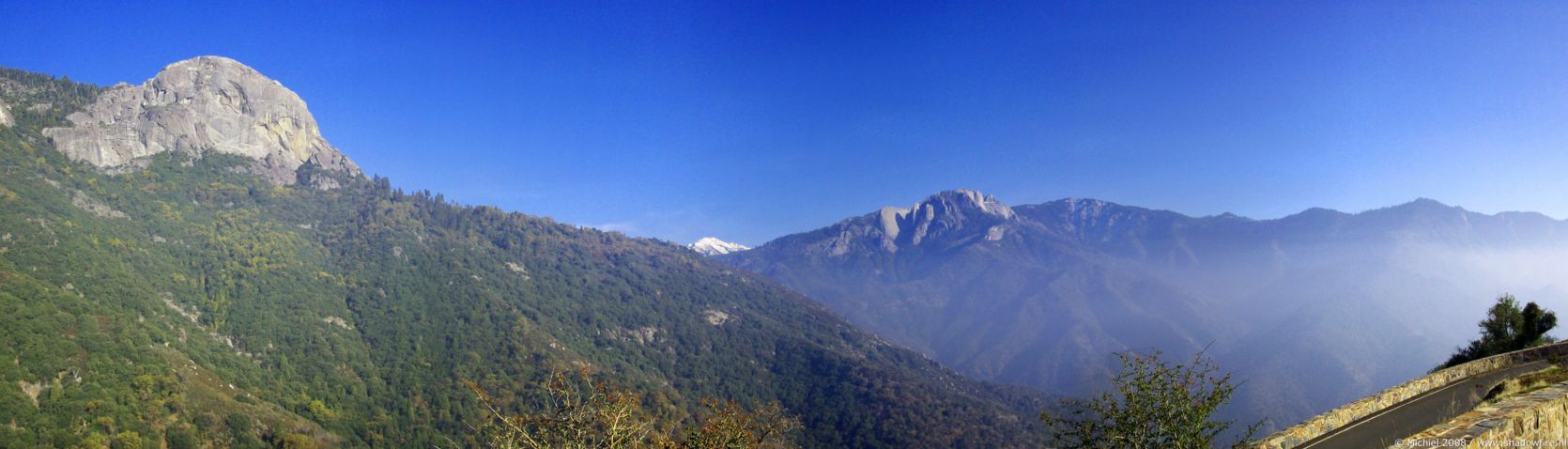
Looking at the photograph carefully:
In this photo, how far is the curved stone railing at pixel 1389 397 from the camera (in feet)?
53.7

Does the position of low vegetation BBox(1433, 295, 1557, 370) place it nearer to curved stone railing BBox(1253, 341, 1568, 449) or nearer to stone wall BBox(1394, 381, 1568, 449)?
curved stone railing BBox(1253, 341, 1568, 449)

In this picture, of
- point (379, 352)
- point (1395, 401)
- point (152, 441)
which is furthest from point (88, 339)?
point (1395, 401)

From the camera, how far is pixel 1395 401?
70.3ft

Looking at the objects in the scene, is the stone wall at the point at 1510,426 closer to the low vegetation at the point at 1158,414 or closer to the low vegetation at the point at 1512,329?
the low vegetation at the point at 1158,414

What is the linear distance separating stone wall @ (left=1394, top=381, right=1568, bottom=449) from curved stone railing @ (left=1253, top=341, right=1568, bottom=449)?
→ 13.1 ft

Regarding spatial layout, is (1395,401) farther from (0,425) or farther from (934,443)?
(934,443)

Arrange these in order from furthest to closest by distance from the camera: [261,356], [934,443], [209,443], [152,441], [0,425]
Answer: [934,443], [261,356], [209,443], [152,441], [0,425]

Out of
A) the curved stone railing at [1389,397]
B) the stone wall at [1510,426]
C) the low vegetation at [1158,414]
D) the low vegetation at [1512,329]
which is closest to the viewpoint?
the stone wall at [1510,426]

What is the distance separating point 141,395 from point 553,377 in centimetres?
Answer: 14967

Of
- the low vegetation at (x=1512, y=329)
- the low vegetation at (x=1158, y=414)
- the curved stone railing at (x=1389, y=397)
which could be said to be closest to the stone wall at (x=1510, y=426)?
the low vegetation at (x=1158, y=414)

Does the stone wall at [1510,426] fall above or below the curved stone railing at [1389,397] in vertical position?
above

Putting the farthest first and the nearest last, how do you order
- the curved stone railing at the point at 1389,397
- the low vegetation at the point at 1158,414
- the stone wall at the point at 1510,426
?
the curved stone railing at the point at 1389,397
the low vegetation at the point at 1158,414
the stone wall at the point at 1510,426

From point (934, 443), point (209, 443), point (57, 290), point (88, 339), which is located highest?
point (57, 290)

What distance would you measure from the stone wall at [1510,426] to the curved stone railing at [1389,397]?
399 centimetres
